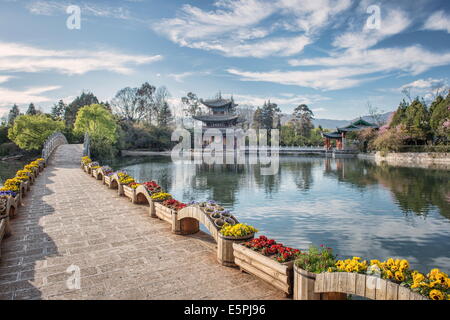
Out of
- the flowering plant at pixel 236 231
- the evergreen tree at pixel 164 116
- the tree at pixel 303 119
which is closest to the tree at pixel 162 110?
the evergreen tree at pixel 164 116

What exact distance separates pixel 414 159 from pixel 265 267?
39084 mm

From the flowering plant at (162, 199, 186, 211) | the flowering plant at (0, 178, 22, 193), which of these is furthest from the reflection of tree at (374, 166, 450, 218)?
the flowering plant at (0, 178, 22, 193)

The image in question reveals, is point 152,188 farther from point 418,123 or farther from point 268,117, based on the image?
point 268,117

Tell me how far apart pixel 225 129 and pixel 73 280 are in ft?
164

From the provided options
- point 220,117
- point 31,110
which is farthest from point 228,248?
point 31,110

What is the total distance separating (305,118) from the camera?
2800 inches

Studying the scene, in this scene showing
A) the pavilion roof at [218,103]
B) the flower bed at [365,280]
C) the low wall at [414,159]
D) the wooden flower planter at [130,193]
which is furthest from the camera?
the pavilion roof at [218,103]

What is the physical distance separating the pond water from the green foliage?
461 cm

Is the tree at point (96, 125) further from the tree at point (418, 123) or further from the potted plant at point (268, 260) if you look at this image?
the tree at point (418, 123)

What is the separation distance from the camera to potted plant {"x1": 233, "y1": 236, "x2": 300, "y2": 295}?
4340mm

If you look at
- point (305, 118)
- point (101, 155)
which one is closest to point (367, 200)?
point (101, 155)

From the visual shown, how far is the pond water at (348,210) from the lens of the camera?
873 cm

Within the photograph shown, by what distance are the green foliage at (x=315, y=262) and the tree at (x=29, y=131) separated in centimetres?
3656
